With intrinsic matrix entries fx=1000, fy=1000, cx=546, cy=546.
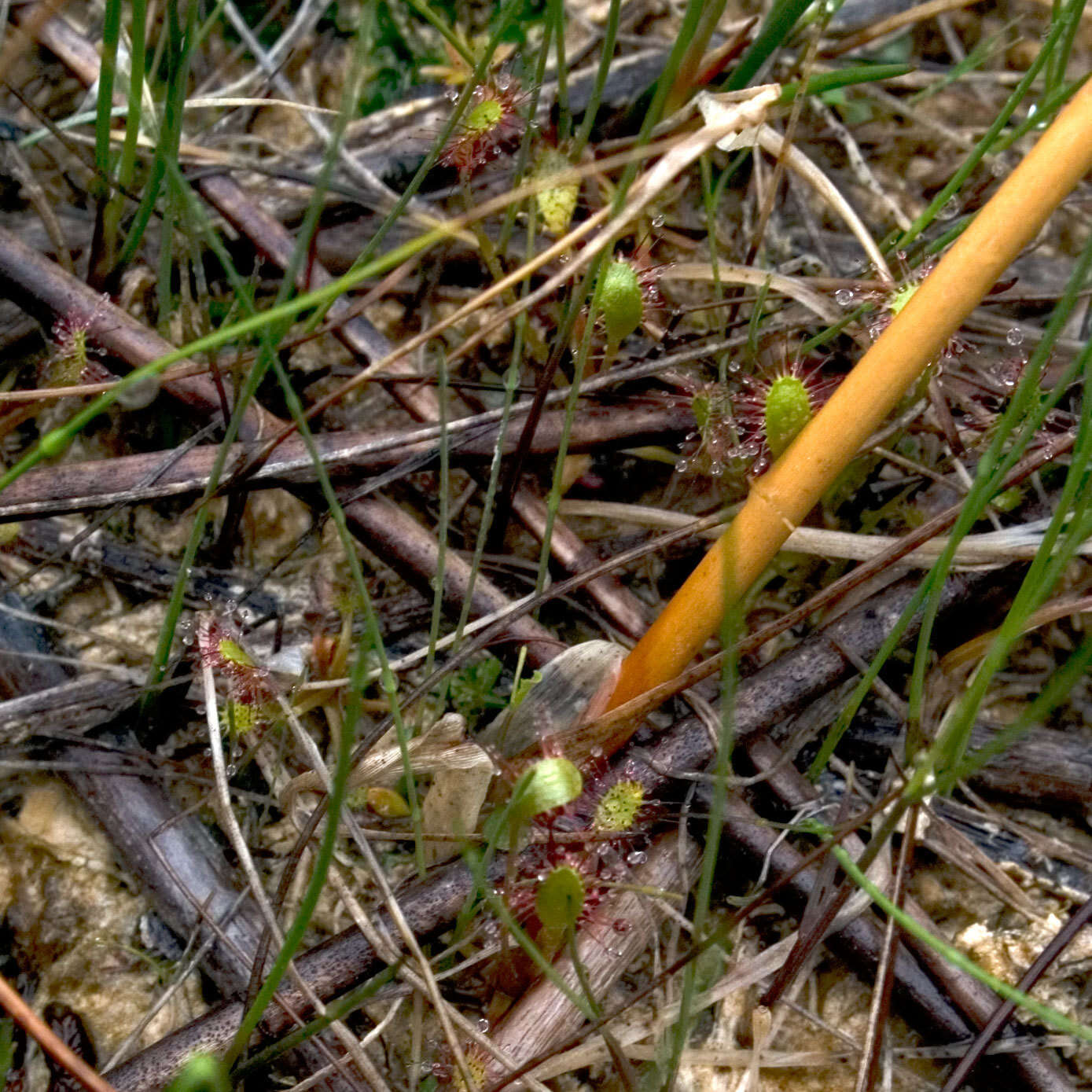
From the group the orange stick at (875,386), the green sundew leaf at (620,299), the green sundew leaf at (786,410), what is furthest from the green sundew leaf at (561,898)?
the green sundew leaf at (620,299)

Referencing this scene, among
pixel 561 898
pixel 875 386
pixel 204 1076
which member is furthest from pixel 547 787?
pixel 875 386

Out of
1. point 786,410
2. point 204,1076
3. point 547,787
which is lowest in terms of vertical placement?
point 204,1076

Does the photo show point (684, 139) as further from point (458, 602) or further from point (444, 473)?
point (458, 602)

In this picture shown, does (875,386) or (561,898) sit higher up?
(875,386)

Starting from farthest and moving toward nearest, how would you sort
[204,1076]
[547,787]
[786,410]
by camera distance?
1. [786,410]
2. [547,787]
3. [204,1076]

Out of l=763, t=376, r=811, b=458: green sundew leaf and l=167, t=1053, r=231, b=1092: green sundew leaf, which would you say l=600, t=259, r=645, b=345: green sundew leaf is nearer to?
l=763, t=376, r=811, b=458: green sundew leaf

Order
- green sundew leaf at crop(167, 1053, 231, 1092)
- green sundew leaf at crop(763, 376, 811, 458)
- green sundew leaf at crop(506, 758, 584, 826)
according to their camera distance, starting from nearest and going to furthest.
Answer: green sundew leaf at crop(167, 1053, 231, 1092) → green sundew leaf at crop(506, 758, 584, 826) → green sundew leaf at crop(763, 376, 811, 458)

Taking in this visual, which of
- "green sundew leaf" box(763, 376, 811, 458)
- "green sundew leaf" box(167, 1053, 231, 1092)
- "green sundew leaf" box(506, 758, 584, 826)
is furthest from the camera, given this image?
"green sundew leaf" box(763, 376, 811, 458)

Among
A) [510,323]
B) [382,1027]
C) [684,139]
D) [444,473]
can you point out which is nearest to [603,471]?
[510,323]

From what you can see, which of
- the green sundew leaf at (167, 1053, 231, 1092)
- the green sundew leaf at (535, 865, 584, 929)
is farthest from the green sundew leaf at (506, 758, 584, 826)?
the green sundew leaf at (167, 1053, 231, 1092)

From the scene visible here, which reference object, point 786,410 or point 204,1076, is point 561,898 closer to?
point 204,1076
